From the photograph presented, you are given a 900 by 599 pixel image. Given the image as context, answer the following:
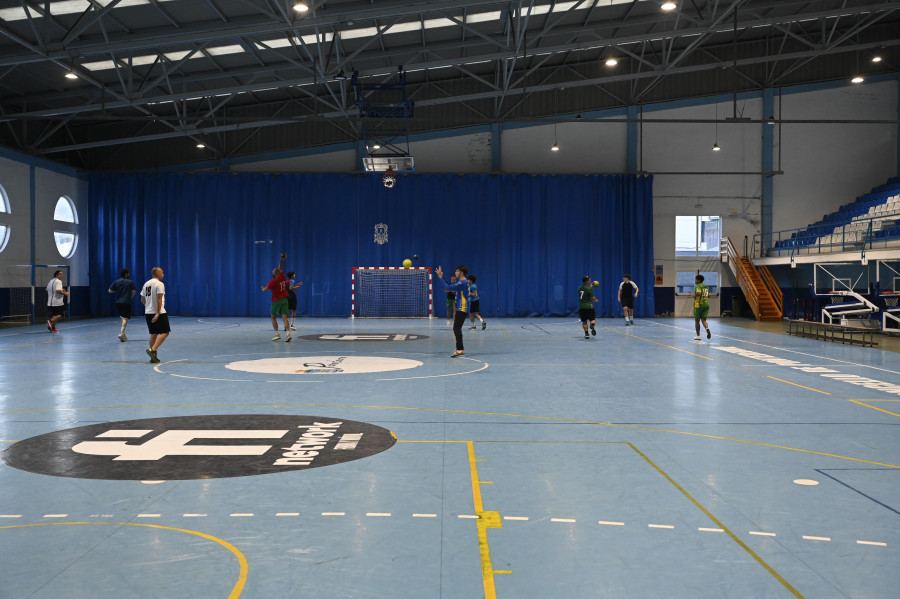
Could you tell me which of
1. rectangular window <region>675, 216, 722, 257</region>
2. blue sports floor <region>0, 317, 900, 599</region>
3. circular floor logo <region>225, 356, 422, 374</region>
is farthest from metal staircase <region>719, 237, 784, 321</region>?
circular floor logo <region>225, 356, 422, 374</region>

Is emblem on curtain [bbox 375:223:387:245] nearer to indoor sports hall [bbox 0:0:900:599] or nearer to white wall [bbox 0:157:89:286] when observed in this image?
indoor sports hall [bbox 0:0:900:599]

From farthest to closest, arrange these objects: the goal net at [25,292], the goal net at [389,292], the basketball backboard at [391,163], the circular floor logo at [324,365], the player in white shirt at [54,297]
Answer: the goal net at [389,292]
the goal net at [25,292]
the basketball backboard at [391,163]
the player in white shirt at [54,297]
the circular floor logo at [324,365]

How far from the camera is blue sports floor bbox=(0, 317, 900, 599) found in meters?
3.90

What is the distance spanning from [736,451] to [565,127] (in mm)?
27264

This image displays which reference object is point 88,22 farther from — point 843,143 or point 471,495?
point 843,143

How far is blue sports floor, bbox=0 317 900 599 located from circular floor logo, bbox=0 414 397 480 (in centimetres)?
4

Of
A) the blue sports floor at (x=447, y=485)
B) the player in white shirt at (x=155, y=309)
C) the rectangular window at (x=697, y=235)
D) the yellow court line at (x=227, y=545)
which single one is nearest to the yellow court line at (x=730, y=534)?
the blue sports floor at (x=447, y=485)

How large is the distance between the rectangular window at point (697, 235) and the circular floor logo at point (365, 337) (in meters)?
16.8

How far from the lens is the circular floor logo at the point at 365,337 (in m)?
19.8

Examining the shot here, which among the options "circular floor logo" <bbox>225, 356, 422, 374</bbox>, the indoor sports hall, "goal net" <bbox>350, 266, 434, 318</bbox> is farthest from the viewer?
"goal net" <bbox>350, 266, 434, 318</bbox>

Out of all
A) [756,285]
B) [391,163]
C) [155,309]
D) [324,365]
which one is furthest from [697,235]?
[155,309]

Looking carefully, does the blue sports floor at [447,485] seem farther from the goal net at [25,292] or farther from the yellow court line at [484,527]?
the goal net at [25,292]

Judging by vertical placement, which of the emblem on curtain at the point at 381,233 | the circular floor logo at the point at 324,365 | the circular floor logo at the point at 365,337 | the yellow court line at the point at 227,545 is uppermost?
the emblem on curtain at the point at 381,233

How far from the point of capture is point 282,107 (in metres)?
29.6
